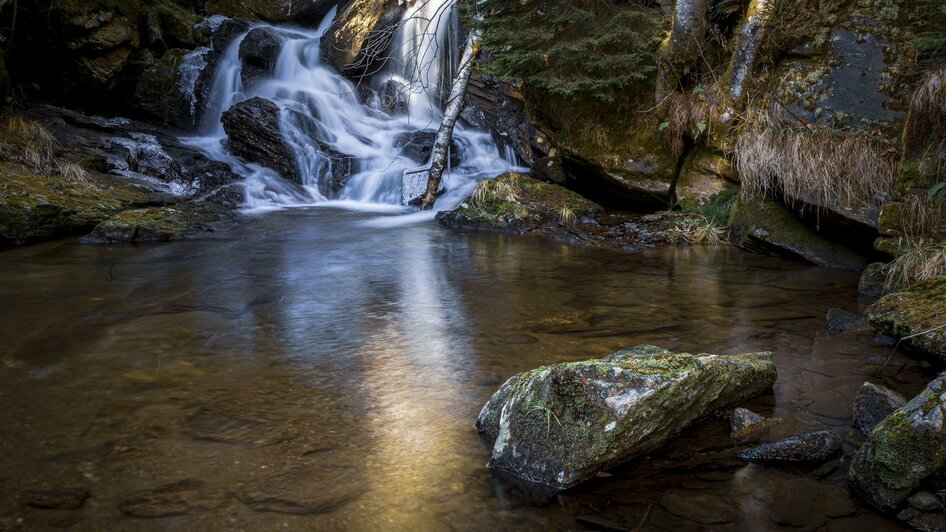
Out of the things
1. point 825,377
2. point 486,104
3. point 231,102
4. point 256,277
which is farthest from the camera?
point 231,102

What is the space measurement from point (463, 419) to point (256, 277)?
4537 millimetres

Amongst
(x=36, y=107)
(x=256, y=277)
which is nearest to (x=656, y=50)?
(x=256, y=277)

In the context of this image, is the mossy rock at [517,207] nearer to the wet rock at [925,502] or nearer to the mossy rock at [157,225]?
the mossy rock at [157,225]

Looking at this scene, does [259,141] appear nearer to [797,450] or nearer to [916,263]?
[916,263]

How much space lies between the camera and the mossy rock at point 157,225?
360 inches

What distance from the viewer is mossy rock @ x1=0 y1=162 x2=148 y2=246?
342 inches

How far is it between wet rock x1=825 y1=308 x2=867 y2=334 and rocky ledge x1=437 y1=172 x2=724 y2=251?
378 centimetres

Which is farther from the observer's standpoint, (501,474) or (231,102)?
(231,102)

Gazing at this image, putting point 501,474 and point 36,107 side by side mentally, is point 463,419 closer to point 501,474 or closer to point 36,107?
point 501,474

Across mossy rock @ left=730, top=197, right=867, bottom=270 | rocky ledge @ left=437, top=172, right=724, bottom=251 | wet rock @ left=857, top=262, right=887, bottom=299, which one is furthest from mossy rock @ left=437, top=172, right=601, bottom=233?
wet rock @ left=857, top=262, right=887, bottom=299

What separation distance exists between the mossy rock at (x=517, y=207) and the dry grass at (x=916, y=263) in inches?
190

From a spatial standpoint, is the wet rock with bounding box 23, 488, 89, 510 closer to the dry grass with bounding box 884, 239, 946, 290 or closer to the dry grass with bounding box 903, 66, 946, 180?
the dry grass with bounding box 884, 239, 946, 290

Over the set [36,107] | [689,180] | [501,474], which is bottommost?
[501,474]

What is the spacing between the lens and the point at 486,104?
587 inches
